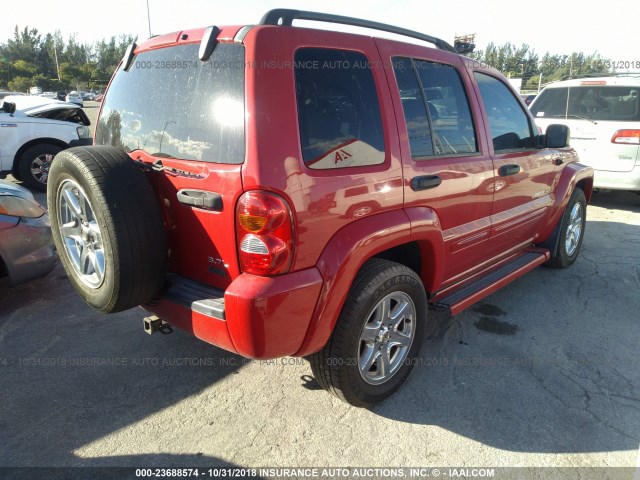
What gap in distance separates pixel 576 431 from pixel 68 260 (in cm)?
297

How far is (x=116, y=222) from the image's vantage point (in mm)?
2090

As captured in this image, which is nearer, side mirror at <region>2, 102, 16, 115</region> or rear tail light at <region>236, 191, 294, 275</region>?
rear tail light at <region>236, 191, 294, 275</region>

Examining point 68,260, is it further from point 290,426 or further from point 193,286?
point 290,426

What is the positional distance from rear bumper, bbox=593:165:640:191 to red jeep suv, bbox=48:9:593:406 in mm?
4615

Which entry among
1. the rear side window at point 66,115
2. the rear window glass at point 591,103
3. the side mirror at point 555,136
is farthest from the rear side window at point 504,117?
the rear side window at point 66,115

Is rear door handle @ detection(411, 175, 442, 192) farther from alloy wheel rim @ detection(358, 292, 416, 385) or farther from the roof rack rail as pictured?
the roof rack rail

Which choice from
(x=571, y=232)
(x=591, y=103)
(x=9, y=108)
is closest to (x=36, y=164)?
(x=9, y=108)

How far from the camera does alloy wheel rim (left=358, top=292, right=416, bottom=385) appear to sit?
8.24ft

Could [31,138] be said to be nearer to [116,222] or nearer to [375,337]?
[116,222]

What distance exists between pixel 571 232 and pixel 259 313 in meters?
3.89

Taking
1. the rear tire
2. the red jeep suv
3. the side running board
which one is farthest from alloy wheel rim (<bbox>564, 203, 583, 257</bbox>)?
the red jeep suv

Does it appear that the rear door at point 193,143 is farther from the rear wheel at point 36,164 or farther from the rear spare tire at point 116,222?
the rear wheel at point 36,164

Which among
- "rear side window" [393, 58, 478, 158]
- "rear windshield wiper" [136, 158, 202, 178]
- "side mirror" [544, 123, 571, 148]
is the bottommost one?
"rear windshield wiper" [136, 158, 202, 178]

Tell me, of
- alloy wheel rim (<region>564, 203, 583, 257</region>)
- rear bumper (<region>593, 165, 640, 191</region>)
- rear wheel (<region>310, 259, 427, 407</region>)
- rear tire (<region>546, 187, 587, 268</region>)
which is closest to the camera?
rear wheel (<region>310, 259, 427, 407</region>)
